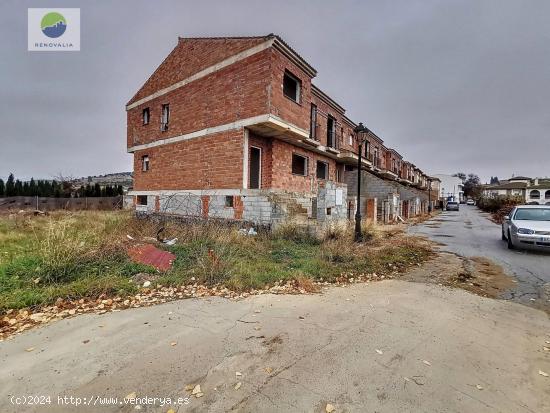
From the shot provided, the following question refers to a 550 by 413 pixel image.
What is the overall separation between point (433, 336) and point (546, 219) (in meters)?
10.3

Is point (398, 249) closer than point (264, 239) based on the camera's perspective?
Yes

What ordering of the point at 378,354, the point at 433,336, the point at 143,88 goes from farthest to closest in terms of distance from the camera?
the point at 143,88 → the point at 433,336 → the point at 378,354

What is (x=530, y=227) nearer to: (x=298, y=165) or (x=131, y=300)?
(x=298, y=165)

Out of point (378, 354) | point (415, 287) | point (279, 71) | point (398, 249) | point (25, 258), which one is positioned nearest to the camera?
point (378, 354)

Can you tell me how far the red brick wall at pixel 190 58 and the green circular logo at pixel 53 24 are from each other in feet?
18.7

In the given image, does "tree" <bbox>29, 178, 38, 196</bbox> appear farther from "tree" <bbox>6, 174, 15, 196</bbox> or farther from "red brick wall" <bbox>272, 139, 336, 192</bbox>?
"red brick wall" <bbox>272, 139, 336, 192</bbox>

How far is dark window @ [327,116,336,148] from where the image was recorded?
2013 cm

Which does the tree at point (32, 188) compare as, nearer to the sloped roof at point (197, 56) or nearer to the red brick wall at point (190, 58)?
the sloped roof at point (197, 56)

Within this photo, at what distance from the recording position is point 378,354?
10.6 ft

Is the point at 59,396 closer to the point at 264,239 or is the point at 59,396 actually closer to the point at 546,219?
the point at 264,239

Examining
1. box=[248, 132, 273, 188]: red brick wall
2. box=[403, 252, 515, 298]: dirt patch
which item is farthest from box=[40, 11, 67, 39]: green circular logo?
box=[403, 252, 515, 298]: dirt patch

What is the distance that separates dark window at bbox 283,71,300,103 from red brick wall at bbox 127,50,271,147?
173cm

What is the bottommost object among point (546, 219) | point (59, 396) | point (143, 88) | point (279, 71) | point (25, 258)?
point (59, 396)

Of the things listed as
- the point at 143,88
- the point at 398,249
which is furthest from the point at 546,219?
the point at 143,88
